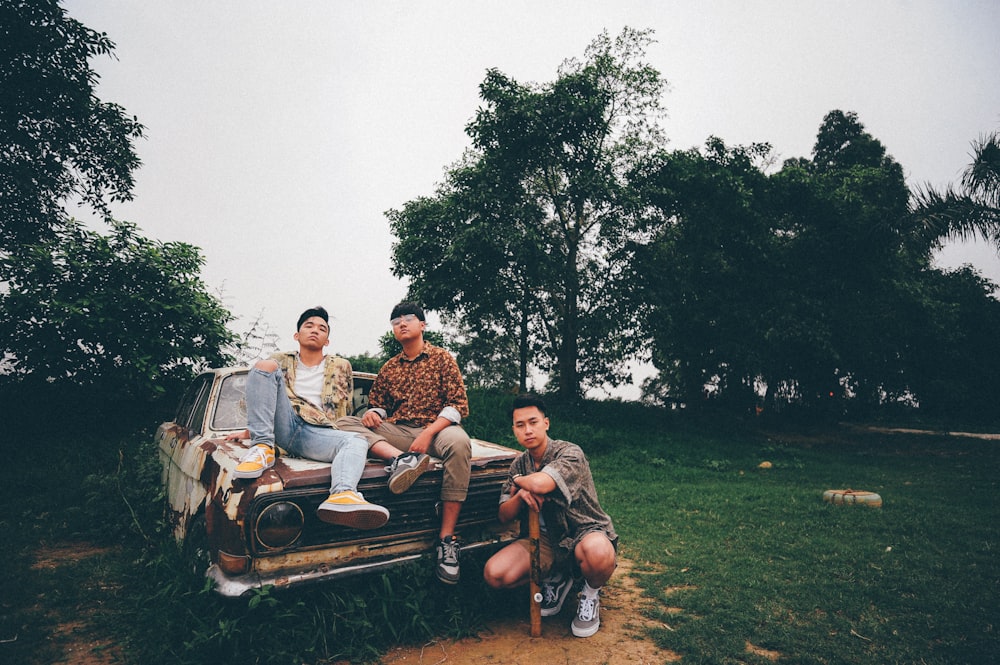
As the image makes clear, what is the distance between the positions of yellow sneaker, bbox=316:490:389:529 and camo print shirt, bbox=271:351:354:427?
0.74 m

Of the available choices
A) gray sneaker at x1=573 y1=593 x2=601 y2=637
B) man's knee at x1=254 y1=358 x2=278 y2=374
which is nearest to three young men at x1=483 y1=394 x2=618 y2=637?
gray sneaker at x1=573 y1=593 x2=601 y2=637

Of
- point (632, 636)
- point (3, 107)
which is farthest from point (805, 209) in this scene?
point (3, 107)

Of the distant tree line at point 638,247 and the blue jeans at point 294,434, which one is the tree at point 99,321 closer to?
the blue jeans at point 294,434

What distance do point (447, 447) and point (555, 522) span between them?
90 centimetres

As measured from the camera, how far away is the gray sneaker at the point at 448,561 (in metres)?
3.23

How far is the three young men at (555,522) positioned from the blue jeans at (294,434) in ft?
3.34

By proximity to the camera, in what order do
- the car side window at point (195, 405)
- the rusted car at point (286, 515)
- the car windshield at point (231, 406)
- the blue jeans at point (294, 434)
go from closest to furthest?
the rusted car at point (286, 515), the blue jeans at point (294, 434), the car windshield at point (231, 406), the car side window at point (195, 405)

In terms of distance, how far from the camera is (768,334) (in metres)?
14.9

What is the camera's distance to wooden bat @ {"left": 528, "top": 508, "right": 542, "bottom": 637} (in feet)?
10.8

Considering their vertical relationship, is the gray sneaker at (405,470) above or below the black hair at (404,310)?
below

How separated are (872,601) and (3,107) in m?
14.7

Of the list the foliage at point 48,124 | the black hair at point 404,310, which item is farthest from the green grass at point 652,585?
the foliage at point 48,124

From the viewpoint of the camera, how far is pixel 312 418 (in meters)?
3.54

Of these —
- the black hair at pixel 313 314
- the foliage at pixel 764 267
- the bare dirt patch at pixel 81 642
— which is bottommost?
the bare dirt patch at pixel 81 642
